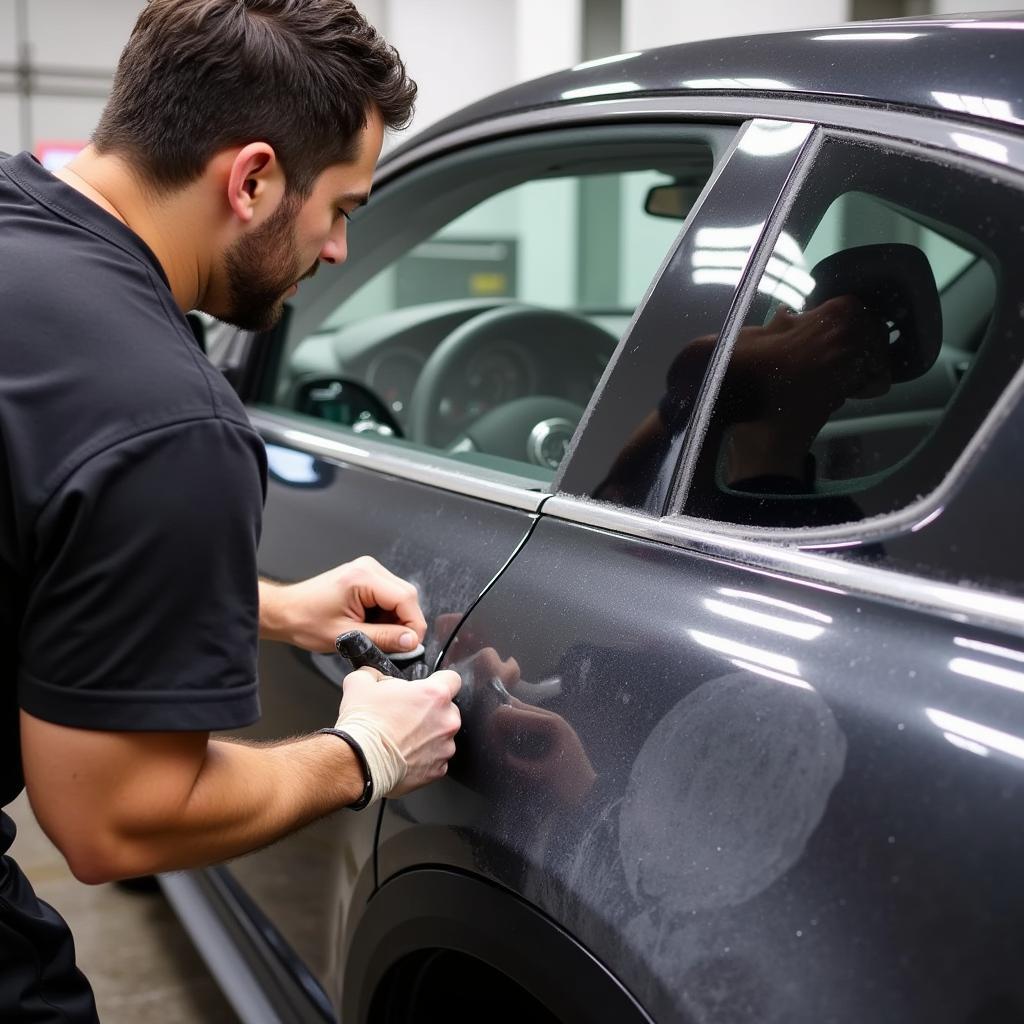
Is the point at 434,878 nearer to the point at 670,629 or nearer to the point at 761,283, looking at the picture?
the point at 670,629

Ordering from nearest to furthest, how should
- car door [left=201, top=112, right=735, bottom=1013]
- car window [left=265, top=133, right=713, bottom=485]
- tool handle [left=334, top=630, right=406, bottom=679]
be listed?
tool handle [left=334, top=630, right=406, bottom=679] → car door [left=201, top=112, right=735, bottom=1013] → car window [left=265, top=133, right=713, bottom=485]

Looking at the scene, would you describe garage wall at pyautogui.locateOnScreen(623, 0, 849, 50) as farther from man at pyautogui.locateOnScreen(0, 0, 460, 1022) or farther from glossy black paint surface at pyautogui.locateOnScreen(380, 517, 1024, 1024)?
glossy black paint surface at pyautogui.locateOnScreen(380, 517, 1024, 1024)

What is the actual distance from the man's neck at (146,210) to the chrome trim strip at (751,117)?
58 centimetres

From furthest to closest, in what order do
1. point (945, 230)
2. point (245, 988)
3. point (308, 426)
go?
point (308, 426), point (245, 988), point (945, 230)

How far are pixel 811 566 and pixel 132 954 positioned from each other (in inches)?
82.4

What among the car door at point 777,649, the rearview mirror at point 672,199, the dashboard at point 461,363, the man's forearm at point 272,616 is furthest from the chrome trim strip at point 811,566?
the dashboard at point 461,363

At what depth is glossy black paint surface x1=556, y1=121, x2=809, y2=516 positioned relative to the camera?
122 cm

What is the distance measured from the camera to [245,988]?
1.88 m

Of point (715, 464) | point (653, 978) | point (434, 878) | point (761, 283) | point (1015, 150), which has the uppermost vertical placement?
point (1015, 150)

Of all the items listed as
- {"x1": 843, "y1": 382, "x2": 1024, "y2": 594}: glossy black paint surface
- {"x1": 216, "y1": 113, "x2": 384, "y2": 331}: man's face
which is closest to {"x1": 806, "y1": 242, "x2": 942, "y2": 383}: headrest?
{"x1": 843, "y1": 382, "x2": 1024, "y2": 594}: glossy black paint surface

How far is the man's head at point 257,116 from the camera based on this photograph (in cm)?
119

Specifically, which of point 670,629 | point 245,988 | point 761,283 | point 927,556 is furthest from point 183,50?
point 245,988

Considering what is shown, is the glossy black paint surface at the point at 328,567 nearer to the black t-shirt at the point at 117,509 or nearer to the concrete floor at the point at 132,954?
the black t-shirt at the point at 117,509

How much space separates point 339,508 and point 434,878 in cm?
60
